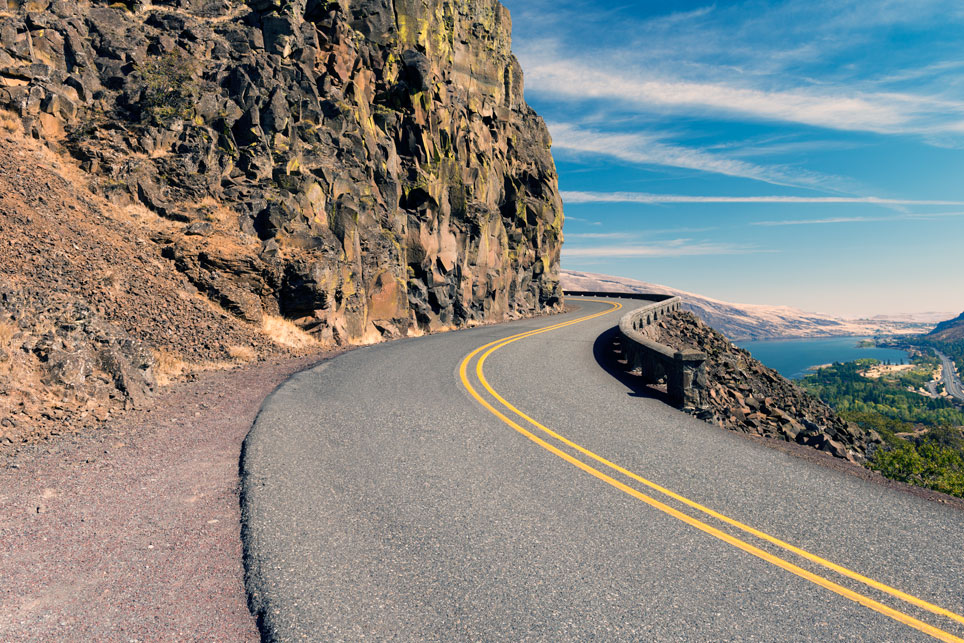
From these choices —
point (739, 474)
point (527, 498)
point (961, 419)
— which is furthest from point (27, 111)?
point (961, 419)

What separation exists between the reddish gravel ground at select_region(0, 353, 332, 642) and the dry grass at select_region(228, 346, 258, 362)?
6.00 metres

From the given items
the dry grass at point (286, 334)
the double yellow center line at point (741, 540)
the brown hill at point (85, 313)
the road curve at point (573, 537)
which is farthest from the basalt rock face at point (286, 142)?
the double yellow center line at point (741, 540)

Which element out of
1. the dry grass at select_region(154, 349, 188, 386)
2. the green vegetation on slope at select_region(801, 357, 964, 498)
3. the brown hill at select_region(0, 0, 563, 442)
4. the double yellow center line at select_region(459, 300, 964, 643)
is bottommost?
the green vegetation on slope at select_region(801, 357, 964, 498)

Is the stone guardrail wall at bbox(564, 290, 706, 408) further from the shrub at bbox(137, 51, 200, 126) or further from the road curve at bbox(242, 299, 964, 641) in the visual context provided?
the shrub at bbox(137, 51, 200, 126)

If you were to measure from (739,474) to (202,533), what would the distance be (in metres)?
6.38

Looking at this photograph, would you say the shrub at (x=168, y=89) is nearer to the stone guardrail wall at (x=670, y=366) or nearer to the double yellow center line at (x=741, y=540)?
the double yellow center line at (x=741, y=540)

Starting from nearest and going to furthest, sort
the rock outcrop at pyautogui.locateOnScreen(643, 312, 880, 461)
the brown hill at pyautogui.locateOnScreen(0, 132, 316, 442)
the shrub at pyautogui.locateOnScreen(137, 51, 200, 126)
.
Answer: the brown hill at pyautogui.locateOnScreen(0, 132, 316, 442)
the rock outcrop at pyautogui.locateOnScreen(643, 312, 880, 461)
the shrub at pyautogui.locateOnScreen(137, 51, 200, 126)

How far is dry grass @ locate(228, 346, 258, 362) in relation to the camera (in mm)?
13791

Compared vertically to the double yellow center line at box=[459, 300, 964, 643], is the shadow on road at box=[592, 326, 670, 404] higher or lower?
lower

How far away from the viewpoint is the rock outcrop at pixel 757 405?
11.7 metres

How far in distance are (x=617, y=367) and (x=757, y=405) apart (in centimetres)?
466

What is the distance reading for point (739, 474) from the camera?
6266mm

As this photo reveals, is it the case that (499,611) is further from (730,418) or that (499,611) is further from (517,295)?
(517,295)

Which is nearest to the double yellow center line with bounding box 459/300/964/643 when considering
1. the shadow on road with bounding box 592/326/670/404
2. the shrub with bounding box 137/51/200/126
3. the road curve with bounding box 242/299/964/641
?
the road curve with bounding box 242/299/964/641
